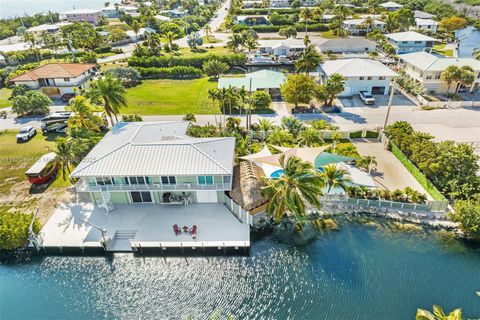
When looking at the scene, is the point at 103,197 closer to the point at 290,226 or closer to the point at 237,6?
the point at 290,226

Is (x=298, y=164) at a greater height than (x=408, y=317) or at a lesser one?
greater

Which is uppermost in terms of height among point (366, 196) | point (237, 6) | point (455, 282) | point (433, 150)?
point (237, 6)

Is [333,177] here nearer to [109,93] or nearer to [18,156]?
[109,93]

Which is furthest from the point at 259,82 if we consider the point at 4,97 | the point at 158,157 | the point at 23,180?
the point at 4,97

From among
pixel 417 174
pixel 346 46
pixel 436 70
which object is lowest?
pixel 417 174

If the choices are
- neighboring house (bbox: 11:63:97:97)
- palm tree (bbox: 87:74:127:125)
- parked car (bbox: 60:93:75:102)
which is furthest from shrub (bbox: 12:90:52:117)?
palm tree (bbox: 87:74:127:125)

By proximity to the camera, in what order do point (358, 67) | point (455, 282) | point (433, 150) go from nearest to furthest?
1. point (455, 282)
2. point (433, 150)
3. point (358, 67)

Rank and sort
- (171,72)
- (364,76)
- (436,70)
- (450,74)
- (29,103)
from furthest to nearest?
(171,72) → (364,76) → (436,70) → (450,74) → (29,103)

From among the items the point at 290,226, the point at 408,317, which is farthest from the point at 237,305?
the point at 408,317
